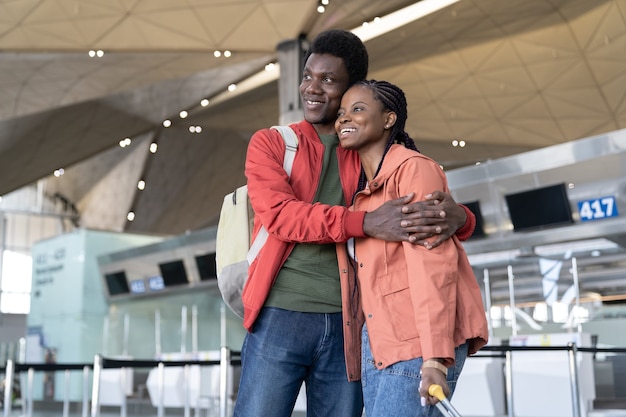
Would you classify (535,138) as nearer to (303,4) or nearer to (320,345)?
(303,4)

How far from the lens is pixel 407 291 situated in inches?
96.3

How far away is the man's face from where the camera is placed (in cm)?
288

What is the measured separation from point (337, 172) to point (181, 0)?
50.7 feet

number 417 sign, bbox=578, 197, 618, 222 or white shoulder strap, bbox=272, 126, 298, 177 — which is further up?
number 417 sign, bbox=578, 197, 618, 222

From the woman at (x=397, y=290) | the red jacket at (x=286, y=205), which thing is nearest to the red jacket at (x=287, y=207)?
the red jacket at (x=286, y=205)

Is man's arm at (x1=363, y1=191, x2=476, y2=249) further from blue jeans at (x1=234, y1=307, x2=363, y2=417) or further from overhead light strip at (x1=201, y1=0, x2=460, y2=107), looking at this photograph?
overhead light strip at (x1=201, y1=0, x2=460, y2=107)

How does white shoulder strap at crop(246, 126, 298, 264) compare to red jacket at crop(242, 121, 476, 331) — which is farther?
white shoulder strap at crop(246, 126, 298, 264)

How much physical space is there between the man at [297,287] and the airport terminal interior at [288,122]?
4.08 meters

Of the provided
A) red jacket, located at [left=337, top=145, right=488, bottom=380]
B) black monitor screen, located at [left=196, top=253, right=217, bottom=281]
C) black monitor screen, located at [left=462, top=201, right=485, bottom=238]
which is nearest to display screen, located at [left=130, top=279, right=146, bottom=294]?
black monitor screen, located at [left=196, top=253, right=217, bottom=281]

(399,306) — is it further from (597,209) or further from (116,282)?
(116,282)

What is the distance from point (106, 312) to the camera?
24.4 meters

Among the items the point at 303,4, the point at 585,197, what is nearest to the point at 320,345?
the point at 585,197

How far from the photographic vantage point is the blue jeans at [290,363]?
2621 mm

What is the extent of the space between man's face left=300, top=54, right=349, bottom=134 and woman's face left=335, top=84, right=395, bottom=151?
14 centimetres
